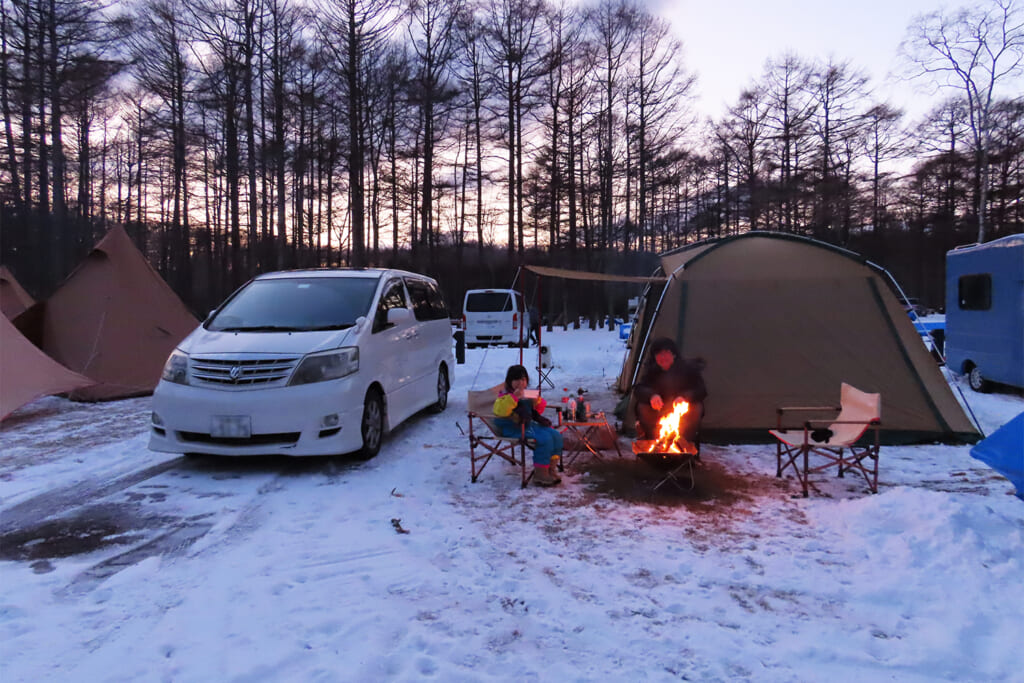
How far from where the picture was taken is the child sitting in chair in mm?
5297

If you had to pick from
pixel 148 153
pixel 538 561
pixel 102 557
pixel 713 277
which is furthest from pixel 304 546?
pixel 148 153

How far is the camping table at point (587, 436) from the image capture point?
6047 millimetres

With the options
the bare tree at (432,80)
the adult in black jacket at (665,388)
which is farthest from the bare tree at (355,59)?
the adult in black jacket at (665,388)

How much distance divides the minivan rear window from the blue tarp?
14244mm

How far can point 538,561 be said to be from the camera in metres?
3.79

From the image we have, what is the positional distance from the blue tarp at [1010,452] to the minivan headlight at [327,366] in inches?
204

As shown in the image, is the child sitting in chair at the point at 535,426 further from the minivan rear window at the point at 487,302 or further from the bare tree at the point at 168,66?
the bare tree at the point at 168,66

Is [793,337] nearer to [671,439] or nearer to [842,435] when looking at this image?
[842,435]

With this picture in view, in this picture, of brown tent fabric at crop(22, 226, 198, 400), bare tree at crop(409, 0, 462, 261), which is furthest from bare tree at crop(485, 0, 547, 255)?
brown tent fabric at crop(22, 226, 198, 400)

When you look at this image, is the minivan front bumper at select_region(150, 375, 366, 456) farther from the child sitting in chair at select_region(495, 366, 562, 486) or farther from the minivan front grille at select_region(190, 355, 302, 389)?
the child sitting in chair at select_region(495, 366, 562, 486)

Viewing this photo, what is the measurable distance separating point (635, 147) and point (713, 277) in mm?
17929

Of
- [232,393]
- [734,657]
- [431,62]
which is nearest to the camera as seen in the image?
[734,657]

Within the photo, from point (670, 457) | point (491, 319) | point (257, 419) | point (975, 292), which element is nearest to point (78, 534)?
point (257, 419)

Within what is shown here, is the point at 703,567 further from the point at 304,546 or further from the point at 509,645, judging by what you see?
the point at 304,546
